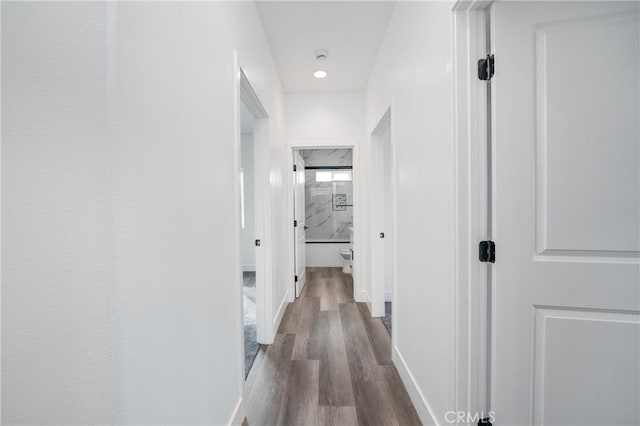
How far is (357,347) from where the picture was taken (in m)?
2.49

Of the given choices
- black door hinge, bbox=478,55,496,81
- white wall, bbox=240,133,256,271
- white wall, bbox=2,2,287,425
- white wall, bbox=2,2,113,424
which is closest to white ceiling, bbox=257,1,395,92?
white wall, bbox=2,2,287,425

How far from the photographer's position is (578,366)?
3.73 feet

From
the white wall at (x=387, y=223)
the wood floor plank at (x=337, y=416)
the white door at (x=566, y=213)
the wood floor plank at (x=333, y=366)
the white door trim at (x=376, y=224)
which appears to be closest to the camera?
the white door at (x=566, y=213)

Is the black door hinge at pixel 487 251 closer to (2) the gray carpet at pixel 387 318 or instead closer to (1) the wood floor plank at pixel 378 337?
(1) the wood floor plank at pixel 378 337

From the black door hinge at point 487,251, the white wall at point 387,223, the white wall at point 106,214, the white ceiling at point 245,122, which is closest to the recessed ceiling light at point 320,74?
the white wall at point 387,223

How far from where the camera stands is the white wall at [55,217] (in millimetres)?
528

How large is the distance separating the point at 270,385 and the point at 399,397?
2.83 feet

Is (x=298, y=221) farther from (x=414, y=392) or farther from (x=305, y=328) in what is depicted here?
(x=414, y=392)

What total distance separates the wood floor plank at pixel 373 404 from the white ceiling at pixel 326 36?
9.04 feet

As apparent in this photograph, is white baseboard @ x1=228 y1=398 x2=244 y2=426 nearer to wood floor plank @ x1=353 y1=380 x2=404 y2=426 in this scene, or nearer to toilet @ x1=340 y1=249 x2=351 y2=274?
wood floor plank @ x1=353 y1=380 x2=404 y2=426

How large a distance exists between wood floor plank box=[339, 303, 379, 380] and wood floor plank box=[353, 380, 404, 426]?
90 mm

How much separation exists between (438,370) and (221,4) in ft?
7.05

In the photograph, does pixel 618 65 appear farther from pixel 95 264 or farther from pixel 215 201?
pixel 95 264

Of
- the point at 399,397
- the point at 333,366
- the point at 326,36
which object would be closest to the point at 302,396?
the point at 333,366
